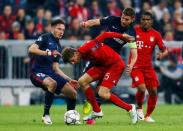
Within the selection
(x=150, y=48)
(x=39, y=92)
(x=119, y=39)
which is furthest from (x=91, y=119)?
(x=39, y=92)

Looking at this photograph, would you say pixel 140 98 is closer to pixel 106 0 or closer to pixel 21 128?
pixel 21 128

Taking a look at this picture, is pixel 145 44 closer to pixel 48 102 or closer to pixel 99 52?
pixel 99 52

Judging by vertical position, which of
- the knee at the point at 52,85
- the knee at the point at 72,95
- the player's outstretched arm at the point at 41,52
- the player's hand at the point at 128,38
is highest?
the player's hand at the point at 128,38

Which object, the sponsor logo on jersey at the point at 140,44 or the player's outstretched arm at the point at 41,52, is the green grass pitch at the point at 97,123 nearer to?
the player's outstretched arm at the point at 41,52

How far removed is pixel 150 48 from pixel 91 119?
3136 millimetres

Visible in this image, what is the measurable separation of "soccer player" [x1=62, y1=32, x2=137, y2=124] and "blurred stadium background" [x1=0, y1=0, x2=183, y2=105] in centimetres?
974

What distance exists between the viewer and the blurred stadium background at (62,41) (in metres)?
29.1

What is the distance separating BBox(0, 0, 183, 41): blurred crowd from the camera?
97.2 ft

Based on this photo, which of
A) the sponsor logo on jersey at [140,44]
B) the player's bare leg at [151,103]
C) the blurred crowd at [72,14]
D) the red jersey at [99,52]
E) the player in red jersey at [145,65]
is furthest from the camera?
the blurred crowd at [72,14]

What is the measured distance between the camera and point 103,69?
19.0m

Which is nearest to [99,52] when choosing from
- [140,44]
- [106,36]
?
[106,36]

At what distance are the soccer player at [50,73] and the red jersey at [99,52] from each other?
0.72 metres

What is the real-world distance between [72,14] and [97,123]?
38.2 ft

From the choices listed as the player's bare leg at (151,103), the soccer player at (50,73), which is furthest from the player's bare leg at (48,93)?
the player's bare leg at (151,103)
